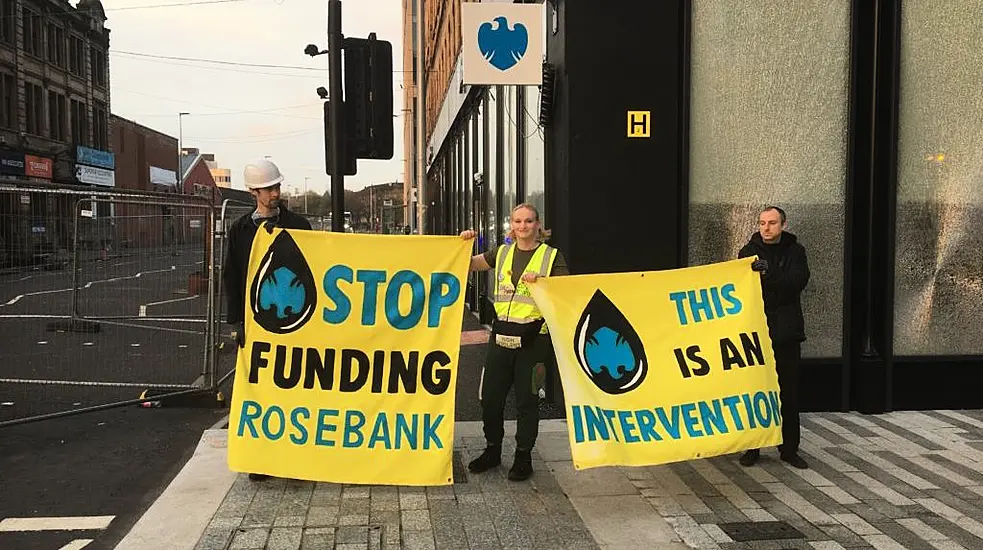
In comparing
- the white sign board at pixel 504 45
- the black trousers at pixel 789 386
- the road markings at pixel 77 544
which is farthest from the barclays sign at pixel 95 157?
the black trousers at pixel 789 386

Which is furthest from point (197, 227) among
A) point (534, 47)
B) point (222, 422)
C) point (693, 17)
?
point (693, 17)

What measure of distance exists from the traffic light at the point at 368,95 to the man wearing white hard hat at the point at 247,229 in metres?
0.67

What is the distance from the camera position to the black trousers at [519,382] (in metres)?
4.96

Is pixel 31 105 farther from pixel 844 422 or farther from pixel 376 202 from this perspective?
pixel 844 422

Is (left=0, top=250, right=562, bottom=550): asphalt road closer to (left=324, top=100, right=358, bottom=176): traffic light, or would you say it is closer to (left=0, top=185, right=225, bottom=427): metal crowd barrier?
(left=0, top=185, right=225, bottom=427): metal crowd barrier

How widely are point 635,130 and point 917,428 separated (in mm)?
3353

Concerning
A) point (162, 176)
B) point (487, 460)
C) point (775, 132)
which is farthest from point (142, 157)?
point (487, 460)

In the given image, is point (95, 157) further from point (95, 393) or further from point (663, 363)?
point (663, 363)

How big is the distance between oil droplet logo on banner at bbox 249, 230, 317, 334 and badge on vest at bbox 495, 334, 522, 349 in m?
1.21

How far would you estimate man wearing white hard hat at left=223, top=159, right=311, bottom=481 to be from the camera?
4984 mm

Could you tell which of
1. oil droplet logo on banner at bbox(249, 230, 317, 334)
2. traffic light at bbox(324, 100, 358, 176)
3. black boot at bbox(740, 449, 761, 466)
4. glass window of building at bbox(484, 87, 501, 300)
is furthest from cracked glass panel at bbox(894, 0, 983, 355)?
glass window of building at bbox(484, 87, 501, 300)

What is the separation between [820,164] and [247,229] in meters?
4.84

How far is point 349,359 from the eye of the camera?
186 inches

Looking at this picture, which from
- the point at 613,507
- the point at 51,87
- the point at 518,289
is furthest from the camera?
the point at 51,87
